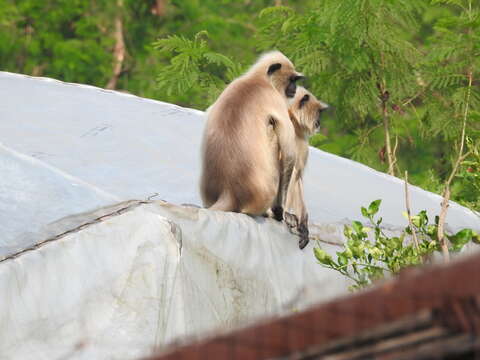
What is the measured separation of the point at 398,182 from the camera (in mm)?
8477

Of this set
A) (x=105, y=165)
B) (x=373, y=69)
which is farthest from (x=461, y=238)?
(x=373, y=69)

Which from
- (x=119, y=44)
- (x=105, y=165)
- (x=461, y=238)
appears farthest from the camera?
(x=119, y=44)

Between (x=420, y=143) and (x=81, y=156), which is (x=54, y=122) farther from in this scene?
(x=420, y=143)

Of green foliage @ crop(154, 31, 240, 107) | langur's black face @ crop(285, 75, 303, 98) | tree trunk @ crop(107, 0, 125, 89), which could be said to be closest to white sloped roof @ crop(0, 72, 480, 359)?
langur's black face @ crop(285, 75, 303, 98)

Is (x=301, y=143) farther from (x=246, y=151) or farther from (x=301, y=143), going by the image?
(x=246, y=151)

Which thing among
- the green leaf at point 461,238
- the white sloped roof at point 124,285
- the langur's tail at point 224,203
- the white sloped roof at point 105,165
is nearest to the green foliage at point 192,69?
the white sloped roof at point 105,165

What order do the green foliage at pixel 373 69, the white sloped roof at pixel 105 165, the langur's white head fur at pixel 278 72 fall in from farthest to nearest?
the green foliage at pixel 373 69 < the langur's white head fur at pixel 278 72 < the white sloped roof at pixel 105 165

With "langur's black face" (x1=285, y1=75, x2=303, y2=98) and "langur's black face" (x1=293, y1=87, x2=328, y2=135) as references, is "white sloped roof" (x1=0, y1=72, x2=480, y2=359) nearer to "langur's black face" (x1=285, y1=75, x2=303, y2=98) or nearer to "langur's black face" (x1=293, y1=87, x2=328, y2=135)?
"langur's black face" (x1=293, y1=87, x2=328, y2=135)

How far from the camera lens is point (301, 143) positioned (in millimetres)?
6879

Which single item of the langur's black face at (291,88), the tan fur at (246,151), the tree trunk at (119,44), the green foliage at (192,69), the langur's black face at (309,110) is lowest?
the tan fur at (246,151)

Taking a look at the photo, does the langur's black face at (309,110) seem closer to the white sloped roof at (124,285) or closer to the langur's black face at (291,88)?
the langur's black face at (291,88)

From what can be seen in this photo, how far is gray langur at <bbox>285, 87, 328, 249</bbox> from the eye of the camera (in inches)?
246

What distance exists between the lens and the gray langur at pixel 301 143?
20.5 ft

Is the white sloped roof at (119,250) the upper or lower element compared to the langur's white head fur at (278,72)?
lower
